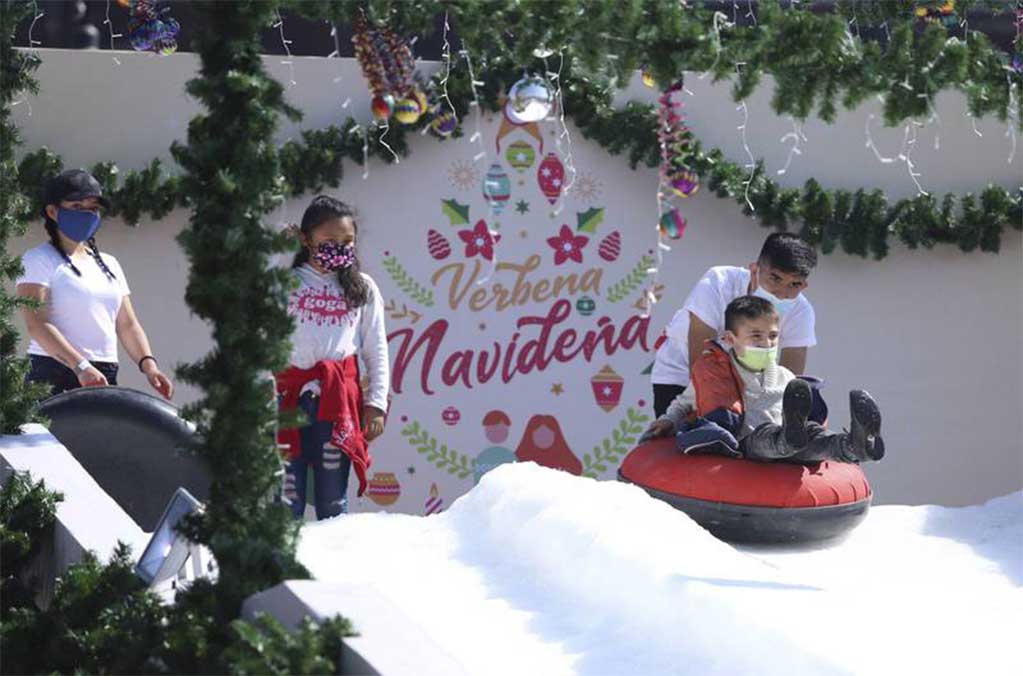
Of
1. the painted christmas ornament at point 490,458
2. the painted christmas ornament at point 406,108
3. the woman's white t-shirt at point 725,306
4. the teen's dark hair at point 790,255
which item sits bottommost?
the painted christmas ornament at point 490,458

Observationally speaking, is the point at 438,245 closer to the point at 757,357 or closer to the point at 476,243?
the point at 476,243

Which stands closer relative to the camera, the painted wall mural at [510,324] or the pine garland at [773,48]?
the pine garland at [773,48]

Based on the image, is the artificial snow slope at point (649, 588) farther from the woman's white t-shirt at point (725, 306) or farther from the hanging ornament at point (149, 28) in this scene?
the hanging ornament at point (149, 28)

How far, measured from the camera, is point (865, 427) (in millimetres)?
6043

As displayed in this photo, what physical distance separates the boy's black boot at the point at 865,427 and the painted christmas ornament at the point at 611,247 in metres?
2.56

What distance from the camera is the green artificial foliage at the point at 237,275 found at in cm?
376

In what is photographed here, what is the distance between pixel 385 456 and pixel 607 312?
1.39 meters

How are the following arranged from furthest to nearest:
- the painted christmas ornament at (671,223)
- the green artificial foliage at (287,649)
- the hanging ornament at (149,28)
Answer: the hanging ornament at (149,28)
the painted christmas ornament at (671,223)
the green artificial foliage at (287,649)

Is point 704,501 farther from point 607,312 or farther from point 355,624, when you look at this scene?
point 355,624

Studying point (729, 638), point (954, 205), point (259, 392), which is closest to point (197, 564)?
point (259, 392)

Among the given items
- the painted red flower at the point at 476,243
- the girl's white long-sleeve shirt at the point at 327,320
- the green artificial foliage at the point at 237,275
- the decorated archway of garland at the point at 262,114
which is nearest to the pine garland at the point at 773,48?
the decorated archway of garland at the point at 262,114

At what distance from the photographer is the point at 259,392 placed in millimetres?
3787

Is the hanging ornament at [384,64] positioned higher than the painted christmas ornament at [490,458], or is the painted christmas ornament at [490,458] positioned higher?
the hanging ornament at [384,64]

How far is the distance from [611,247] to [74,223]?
310 cm
